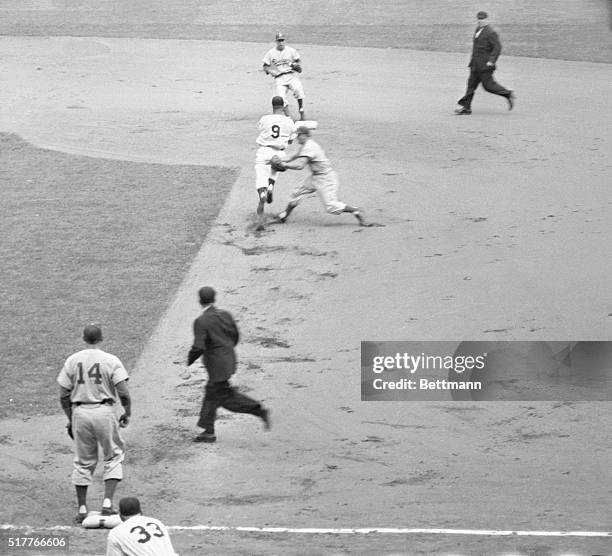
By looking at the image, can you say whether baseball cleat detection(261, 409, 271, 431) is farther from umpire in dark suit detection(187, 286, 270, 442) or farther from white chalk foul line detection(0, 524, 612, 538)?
white chalk foul line detection(0, 524, 612, 538)

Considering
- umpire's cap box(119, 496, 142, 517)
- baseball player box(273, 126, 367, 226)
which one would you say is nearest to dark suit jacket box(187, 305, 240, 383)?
umpire's cap box(119, 496, 142, 517)

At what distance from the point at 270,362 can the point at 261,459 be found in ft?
8.75

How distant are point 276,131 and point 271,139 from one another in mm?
Result: 176

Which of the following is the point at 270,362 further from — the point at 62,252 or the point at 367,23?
the point at 367,23

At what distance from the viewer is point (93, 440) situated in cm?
1164

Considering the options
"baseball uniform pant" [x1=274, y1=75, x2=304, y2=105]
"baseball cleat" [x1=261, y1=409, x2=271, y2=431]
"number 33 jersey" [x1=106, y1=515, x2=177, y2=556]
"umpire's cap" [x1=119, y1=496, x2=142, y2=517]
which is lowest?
"baseball cleat" [x1=261, y1=409, x2=271, y2=431]

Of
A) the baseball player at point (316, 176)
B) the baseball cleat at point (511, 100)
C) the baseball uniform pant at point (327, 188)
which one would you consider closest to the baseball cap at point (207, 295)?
the baseball player at point (316, 176)

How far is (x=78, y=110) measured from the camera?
29.0m

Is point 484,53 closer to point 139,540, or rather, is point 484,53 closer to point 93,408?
point 93,408

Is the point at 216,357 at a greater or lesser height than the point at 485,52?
lesser

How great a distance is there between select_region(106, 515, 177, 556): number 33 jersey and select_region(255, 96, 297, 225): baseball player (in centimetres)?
A: 1155

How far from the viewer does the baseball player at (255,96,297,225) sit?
65.5ft

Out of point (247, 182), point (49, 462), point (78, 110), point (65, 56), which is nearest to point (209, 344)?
point (49, 462)

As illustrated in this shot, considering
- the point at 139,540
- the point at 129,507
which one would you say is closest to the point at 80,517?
the point at 129,507
